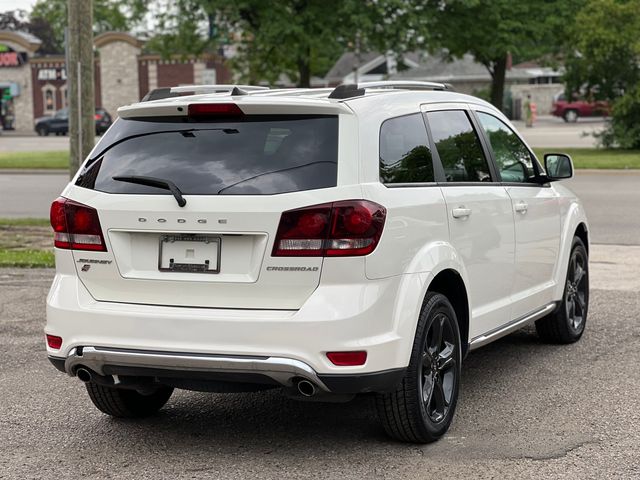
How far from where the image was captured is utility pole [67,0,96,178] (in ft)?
43.9

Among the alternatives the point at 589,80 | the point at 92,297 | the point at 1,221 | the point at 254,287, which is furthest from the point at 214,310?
the point at 589,80

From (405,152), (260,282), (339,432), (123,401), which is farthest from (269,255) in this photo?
(123,401)

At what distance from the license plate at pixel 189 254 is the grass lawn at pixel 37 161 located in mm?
26005

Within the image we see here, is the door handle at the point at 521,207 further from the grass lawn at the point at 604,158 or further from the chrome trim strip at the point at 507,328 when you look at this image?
the grass lawn at the point at 604,158

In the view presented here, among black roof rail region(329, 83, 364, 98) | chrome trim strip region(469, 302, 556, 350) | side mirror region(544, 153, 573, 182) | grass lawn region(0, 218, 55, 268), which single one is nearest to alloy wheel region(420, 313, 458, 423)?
chrome trim strip region(469, 302, 556, 350)

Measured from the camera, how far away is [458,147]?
633cm

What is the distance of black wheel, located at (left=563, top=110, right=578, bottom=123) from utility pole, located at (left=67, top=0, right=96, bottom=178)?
58454 millimetres

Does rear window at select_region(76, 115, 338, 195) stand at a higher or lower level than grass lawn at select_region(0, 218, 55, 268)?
higher

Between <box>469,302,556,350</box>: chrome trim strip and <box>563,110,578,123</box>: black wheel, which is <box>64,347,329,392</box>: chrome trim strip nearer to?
<box>469,302,556,350</box>: chrome trim strip

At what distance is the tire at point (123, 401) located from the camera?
19.5 ft

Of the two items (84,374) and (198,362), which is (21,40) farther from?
(198,362)

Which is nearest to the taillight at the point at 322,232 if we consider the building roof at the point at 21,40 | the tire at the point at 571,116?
the tire at the point at 571,116

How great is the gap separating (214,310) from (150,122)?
1083 millimetres

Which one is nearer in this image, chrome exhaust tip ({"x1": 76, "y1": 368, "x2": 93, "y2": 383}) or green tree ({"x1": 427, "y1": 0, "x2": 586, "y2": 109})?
chrome exhaust tip ({"x1": 76, "y1": 368, "x2": 93, "y2": 383})
